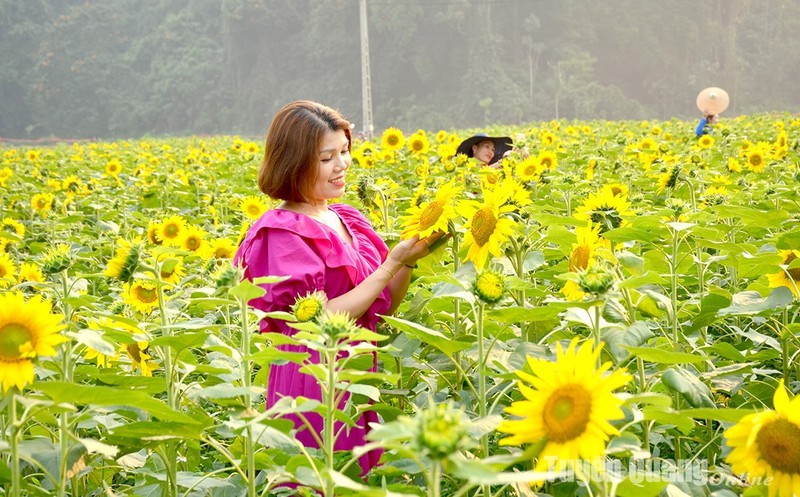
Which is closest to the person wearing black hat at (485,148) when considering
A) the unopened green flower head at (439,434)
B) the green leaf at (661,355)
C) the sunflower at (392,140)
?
the sunflower at (392,140)

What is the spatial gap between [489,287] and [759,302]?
0.64 metres

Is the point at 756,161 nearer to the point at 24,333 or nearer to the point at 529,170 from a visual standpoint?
the point at 529,170

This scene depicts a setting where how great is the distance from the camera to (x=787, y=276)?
1.61 metres

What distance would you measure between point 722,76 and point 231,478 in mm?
38632

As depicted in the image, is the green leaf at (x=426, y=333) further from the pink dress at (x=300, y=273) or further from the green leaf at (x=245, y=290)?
the pink dress at (x=300, y=273)

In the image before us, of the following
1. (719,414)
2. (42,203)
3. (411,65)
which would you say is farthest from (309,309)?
Result: (411,65)

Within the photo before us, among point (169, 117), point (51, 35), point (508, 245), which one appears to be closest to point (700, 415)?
point (508, 245)

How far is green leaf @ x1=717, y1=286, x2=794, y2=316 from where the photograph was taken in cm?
148

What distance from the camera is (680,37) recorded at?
37094mm

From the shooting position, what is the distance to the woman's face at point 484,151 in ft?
15.3

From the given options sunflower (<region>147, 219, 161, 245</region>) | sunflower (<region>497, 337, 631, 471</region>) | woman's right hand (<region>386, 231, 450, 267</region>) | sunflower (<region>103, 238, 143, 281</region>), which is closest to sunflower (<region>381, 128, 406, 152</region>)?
sunflower (<region>147, 219, 161, 245</region>)

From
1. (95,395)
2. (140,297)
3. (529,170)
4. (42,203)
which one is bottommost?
(42,203)

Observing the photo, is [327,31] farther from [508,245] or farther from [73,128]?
[508,245]

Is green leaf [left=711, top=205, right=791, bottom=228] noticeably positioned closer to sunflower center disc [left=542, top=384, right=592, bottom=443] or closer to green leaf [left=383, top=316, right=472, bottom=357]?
green leaf [left=383, top=316, right=472, bottom=357]
